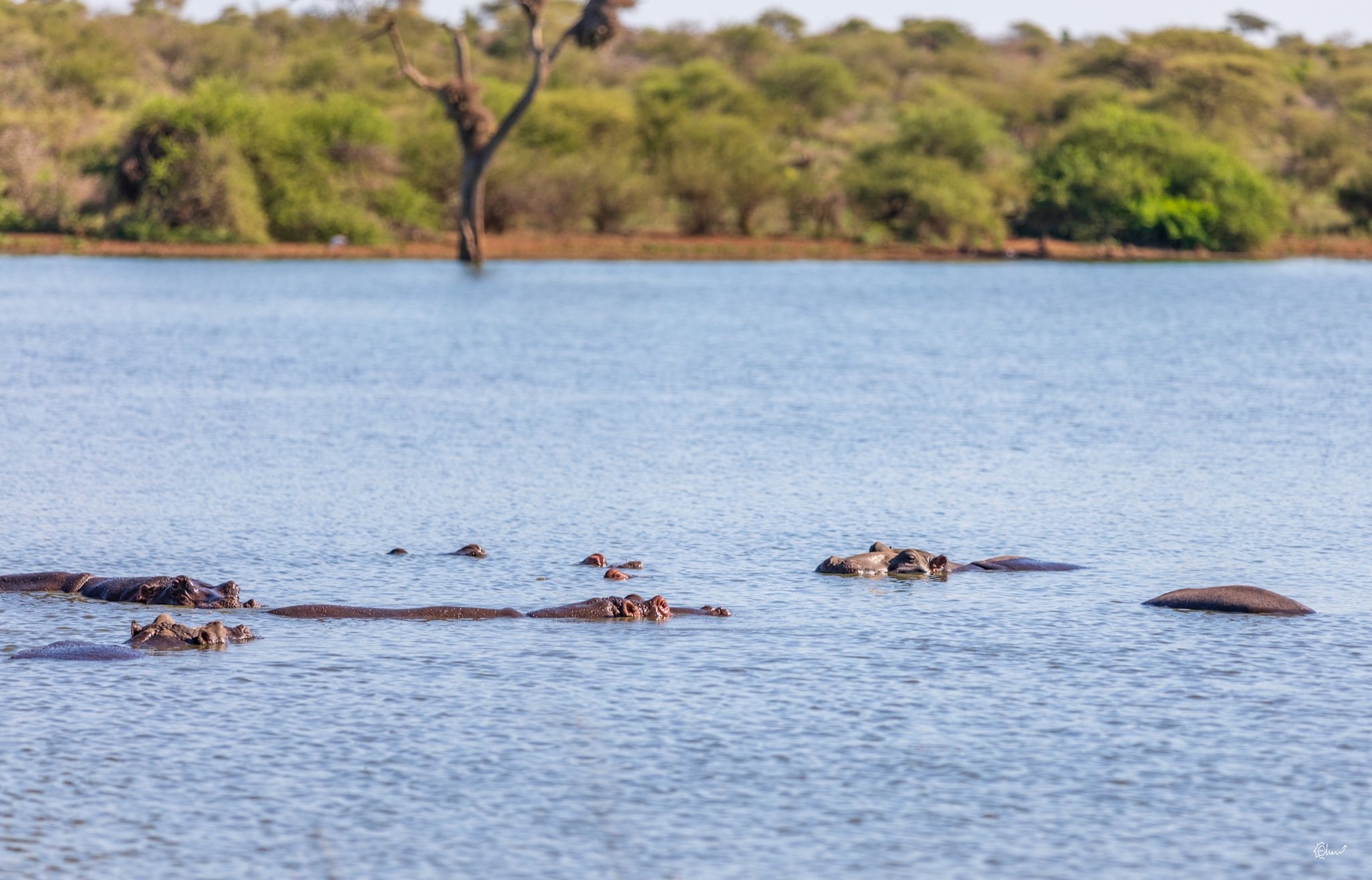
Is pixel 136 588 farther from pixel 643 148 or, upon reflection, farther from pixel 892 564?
pixel 643 148

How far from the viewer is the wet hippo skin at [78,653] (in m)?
10.4

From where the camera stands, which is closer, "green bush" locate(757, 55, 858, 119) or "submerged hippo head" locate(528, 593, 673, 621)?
"submerged hippo head" locate(528, 593, 673, 621)

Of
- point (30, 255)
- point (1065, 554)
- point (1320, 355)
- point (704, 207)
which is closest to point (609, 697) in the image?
point (1065, 554)

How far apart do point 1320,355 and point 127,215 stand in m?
40.8

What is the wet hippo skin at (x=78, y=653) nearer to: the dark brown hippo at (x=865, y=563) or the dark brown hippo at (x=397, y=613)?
the dark brown hippo at (x=397, y=613)

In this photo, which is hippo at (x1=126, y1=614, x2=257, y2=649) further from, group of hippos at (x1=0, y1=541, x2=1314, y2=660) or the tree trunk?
the tree trunk

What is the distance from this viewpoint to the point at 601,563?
513 inches

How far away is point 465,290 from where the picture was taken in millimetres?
45875

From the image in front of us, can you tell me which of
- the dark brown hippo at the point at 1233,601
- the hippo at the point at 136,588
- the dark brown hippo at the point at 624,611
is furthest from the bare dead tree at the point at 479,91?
the dark brown hippo at the point at 1233,601

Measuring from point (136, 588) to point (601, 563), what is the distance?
3332 mm

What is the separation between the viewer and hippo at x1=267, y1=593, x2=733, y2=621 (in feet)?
37.4

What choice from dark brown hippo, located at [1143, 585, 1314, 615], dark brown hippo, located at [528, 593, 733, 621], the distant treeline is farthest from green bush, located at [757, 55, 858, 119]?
dark brown hippo, located at [528, 593, 733, 621]

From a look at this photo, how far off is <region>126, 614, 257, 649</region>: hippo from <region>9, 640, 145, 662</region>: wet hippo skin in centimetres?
11

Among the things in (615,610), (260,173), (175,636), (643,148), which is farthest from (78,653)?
(643,148)
